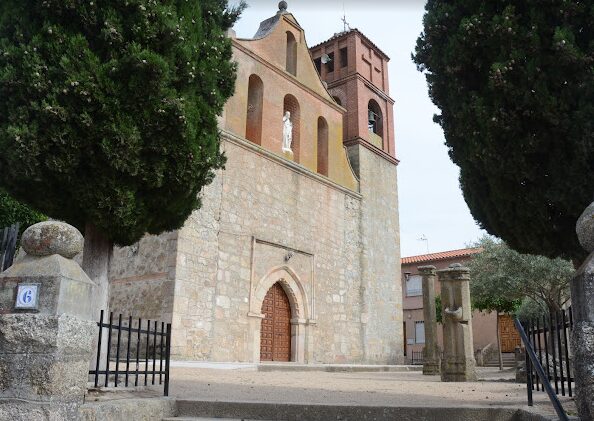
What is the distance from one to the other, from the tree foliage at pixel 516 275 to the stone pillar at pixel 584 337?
1523 centimetres

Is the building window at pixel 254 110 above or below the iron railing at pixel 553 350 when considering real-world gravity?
above

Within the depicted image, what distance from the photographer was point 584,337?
10.9 feet

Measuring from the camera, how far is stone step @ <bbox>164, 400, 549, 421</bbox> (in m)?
4.62

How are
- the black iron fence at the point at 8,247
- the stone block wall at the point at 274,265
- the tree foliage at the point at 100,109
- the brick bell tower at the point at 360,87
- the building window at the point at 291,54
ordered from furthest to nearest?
1. the brick bell tower at the point at 360,87
2. the building window at the point at 291,54
3. the stone block wall at the point at 274,265
4. the tree foliage at the point at 100,109
5. the black iron fence at the point at 8,247

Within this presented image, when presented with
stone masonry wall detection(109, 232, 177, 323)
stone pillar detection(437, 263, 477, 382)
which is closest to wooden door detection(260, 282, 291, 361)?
stone masonry wall detection(109, 232, 177, 323)

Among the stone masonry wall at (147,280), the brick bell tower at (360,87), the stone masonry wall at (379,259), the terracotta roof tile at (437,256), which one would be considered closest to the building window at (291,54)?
the brick bell tower at (360,87)

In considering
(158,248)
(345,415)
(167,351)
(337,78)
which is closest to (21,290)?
(167,351)

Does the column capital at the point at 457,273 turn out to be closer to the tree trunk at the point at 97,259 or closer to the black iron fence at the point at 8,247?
the tree trunk at the point at 97,259

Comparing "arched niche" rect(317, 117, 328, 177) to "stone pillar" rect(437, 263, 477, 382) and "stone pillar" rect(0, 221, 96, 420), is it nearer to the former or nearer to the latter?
"stone pillar" rect(437, 263, 477, 382)

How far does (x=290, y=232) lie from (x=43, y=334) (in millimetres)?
11894

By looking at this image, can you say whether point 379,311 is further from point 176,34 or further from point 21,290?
point 21,290

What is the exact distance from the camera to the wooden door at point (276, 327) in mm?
→ 14695

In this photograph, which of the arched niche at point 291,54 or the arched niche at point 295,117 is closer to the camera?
the arched niche at point 295,117

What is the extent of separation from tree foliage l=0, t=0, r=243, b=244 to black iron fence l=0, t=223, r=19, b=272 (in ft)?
2.21
